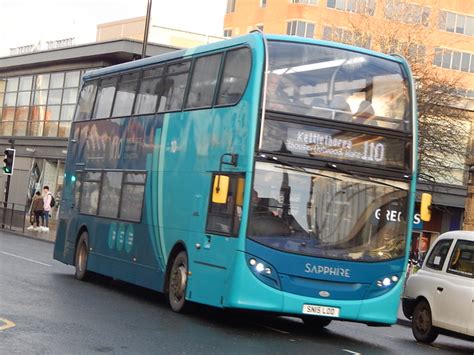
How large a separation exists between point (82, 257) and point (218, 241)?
6728 mm

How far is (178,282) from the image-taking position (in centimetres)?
1512

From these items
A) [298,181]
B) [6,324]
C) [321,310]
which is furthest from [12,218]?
[6,324]

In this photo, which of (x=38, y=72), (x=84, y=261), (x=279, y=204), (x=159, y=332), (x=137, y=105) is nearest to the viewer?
(x=159, y=332)

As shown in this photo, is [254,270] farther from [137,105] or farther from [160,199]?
[137,105]

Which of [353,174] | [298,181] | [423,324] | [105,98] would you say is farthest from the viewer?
[105,98]

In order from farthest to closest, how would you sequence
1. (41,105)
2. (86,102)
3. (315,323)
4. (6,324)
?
(41,105), (86,102), (315,323), (6,324)

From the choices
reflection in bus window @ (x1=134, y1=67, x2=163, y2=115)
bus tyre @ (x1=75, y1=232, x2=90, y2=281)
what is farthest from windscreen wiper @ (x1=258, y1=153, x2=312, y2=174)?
bus tyre @ (x1=75, y1=232, x2=90, y2=281)

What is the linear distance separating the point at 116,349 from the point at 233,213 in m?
3.37

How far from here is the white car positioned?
14133mm

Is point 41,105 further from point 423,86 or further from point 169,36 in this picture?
point 423,86

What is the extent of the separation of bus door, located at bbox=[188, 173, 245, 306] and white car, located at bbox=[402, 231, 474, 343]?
3491mm

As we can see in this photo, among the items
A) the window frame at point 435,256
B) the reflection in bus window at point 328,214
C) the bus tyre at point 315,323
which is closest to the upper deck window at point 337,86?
the reflection in bus window at point 328,214

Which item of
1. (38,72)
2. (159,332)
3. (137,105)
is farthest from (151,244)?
(38,72)

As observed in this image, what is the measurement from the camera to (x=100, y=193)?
18.9 m
